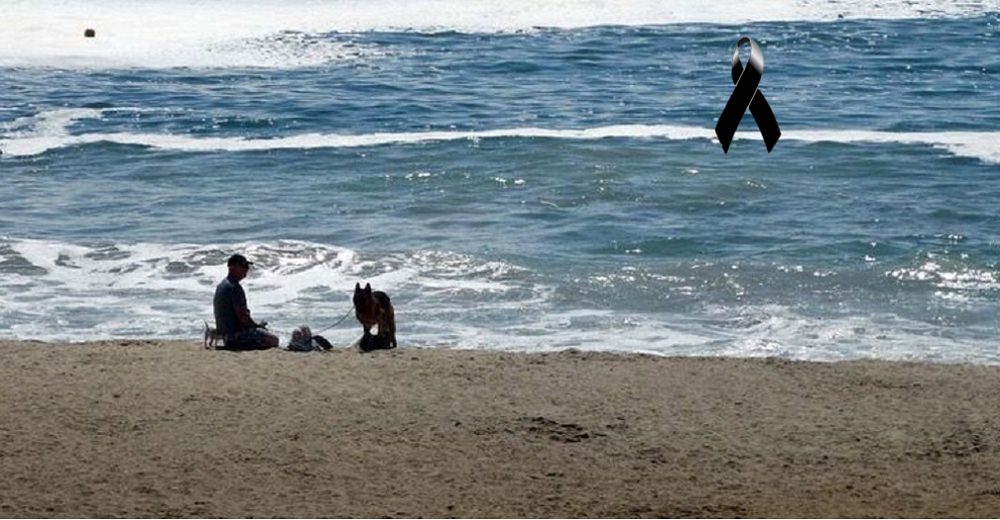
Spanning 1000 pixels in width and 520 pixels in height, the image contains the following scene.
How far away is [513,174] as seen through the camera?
71.7ft

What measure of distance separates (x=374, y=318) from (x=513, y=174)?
9668mm

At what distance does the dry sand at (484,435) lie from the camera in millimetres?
8602

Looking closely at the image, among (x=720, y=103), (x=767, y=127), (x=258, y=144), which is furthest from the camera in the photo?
(x=720, y=103)

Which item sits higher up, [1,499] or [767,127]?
[767,127]

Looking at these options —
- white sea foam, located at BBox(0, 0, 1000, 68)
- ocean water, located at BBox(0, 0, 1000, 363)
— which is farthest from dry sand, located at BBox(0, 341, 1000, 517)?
white sea foam, located at BBox(0, 0, 1000, 68)

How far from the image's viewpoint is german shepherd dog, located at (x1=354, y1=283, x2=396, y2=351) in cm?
1222

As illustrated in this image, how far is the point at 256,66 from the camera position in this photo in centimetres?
3078

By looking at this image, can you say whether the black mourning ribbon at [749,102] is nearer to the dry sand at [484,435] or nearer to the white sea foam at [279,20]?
the dry sand at [484,435]

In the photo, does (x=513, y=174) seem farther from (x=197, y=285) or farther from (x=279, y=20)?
(x=279, y=20)

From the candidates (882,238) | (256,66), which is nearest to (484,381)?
(882,238)

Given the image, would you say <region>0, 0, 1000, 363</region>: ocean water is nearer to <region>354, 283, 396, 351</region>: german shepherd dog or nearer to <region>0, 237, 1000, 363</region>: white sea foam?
<region>0, 237, 1000, 363</region>: white sea foam

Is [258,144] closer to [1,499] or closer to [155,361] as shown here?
[155,361]

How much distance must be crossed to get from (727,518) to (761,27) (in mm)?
26816

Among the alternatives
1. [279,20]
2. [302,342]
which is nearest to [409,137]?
[279,20]
